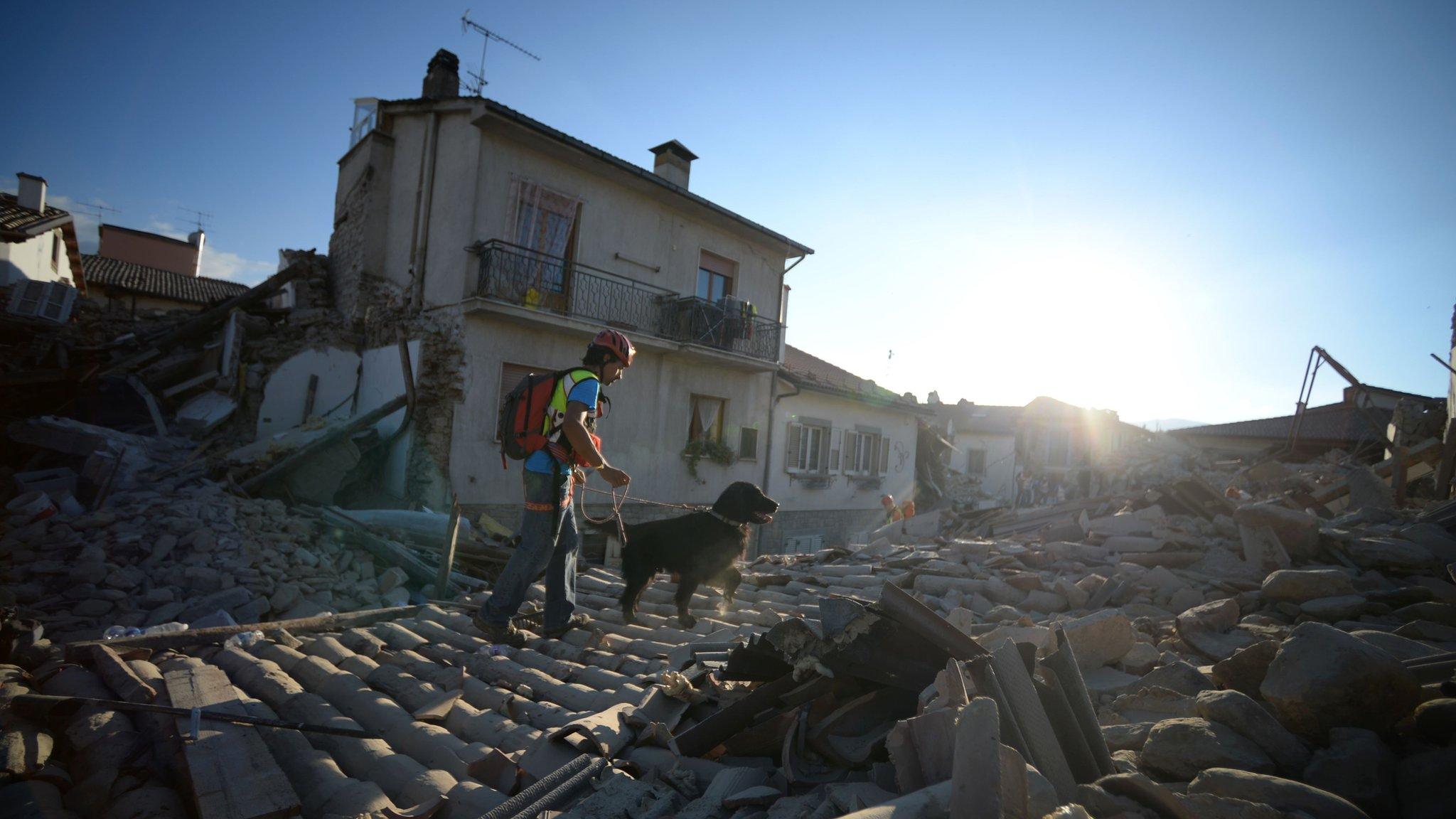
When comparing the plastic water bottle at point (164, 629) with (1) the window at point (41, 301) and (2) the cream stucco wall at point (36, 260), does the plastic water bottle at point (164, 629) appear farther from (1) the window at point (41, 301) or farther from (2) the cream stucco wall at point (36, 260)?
(2) the cream stucco wall at point (36, 260)

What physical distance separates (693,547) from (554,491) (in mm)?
1401

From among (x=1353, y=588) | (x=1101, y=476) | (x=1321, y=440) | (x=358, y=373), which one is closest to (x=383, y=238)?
(x=358, y=373)

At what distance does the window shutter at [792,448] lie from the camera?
17266 mm

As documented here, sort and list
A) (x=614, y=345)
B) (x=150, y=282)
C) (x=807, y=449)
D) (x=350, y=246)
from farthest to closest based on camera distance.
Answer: (x=150, y=282)
(x=807, y=449)
(x=350, y=246)
(x=614, y=345)

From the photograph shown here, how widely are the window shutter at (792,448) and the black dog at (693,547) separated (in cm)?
1175

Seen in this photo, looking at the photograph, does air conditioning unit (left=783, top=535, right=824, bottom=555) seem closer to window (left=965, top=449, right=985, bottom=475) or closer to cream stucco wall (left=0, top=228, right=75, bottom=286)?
window (left=965, top=449, right=985, bottom=475)

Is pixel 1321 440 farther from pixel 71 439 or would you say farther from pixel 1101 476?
pixel 71 439

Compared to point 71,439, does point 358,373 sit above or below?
above

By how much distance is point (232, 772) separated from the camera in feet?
7.54

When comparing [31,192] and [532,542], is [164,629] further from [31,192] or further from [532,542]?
[31,192]

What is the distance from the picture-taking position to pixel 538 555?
424cm

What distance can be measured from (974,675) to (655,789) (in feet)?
3.76

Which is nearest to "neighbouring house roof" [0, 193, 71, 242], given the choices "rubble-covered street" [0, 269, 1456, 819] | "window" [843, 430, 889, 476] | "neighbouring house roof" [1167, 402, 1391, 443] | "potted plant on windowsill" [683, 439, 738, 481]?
"rubble-covered street" [0, 269, 1456, 819]

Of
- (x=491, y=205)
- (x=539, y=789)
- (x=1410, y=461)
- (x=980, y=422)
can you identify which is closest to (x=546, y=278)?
(x=491, y=205)
